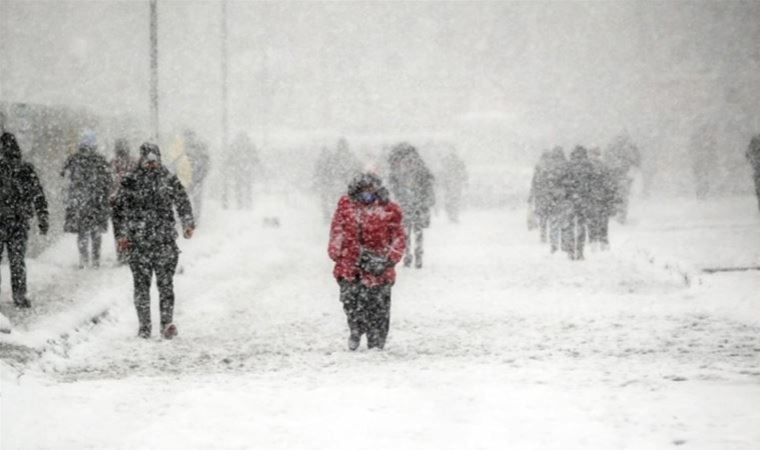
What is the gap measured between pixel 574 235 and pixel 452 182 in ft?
48.0

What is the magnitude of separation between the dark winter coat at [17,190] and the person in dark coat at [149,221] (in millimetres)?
2139

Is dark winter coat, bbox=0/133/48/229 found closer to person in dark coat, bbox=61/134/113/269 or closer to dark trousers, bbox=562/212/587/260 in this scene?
person in dark coat, bbox=61/134/113/269

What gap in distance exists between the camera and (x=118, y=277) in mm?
15055

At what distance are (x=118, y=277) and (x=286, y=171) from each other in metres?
28.8

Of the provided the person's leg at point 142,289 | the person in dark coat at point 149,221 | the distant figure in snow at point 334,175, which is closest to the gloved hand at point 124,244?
the person in dark coat at point 149,221

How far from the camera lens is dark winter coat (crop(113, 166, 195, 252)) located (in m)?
10.2

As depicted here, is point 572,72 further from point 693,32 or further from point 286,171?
point 286,171

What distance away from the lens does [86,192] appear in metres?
16.2

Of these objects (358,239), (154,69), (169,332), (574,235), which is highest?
(154,69)

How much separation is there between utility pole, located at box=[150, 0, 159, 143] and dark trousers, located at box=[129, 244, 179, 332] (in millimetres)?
7297

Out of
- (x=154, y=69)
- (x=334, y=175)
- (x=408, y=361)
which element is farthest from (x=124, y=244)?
(x=334, y=175)

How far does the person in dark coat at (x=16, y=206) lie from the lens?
468 inches

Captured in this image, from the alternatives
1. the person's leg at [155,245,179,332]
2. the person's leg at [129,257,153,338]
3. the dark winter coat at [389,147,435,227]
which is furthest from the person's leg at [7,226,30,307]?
the dark winter coat at [389,147,435,227]

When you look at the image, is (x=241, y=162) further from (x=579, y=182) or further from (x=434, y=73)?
(x=434, y=73)
